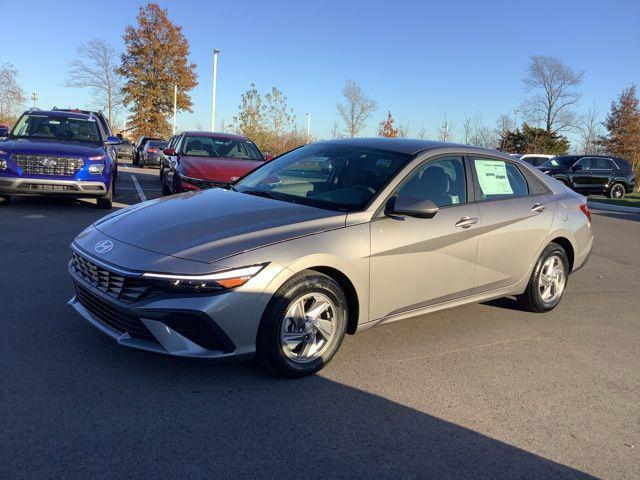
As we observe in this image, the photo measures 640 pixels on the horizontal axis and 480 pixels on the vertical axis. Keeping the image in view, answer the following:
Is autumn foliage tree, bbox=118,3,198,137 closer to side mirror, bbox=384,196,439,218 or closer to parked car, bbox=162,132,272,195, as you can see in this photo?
parked car, bbox=162,132,272,195

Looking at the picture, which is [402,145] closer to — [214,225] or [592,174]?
[214,225]

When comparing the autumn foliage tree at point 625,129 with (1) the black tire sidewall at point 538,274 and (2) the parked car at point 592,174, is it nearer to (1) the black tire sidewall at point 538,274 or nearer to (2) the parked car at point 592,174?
(2) the parked car at point 592,174

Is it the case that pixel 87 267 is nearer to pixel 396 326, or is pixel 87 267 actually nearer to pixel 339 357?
pixel 339 357

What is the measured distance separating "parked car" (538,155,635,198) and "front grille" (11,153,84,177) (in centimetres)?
1977

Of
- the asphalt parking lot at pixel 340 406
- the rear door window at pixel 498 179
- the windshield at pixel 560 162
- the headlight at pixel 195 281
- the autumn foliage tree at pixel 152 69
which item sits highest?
the autumn foliage tree at pixel 152 69

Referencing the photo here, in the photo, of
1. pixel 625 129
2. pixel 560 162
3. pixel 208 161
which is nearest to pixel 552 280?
pixel 208 161

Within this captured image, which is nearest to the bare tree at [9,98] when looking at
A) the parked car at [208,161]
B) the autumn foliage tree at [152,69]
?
the autumn foliage tree at [152,69]

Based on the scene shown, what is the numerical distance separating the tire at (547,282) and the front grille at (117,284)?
3.67m

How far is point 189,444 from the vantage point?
2832 millimetres

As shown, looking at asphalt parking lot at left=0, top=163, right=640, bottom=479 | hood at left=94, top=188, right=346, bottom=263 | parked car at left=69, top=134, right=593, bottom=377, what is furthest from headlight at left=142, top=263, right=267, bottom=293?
asphalt parking lot at left=0, top=163, right=640, bottom=479

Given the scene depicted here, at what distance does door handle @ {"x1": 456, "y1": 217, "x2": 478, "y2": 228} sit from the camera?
444 centimetres

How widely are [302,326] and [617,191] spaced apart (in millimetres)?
24691

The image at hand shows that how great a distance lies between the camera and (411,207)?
12.8 feet

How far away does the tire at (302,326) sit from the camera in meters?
3.44
